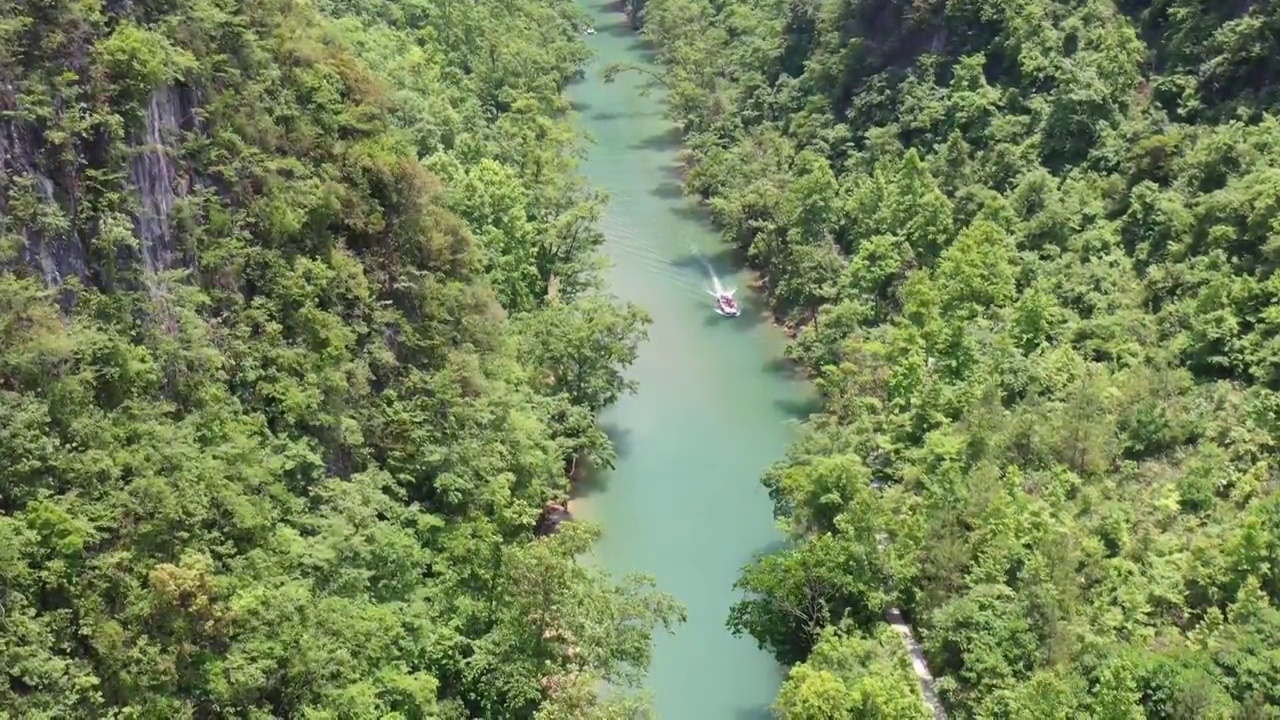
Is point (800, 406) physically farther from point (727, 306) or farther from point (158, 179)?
point (158, 179)

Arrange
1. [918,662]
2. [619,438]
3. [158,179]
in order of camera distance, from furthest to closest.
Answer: [619,438] → [918,662] → [158,179]

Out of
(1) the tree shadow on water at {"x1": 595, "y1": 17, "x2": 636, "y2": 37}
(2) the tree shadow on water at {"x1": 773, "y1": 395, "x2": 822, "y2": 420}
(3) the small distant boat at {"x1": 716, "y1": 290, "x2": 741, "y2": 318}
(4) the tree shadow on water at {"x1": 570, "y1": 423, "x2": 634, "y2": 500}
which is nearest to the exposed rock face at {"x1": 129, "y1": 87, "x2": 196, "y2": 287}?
(4) the tree shadow on water at {"x1": 570, "y1": 423, "x2": 634, "y2": 500}

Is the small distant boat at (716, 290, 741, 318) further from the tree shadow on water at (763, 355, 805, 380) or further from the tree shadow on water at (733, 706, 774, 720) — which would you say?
the tree shadow on water at (733, 706, 774, 720)

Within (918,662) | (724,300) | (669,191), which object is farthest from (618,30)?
(918,662)

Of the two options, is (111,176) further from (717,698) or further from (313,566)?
(717,698)

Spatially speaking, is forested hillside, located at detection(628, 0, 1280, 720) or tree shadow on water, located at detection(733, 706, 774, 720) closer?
forested hillside, located at detection(628, 0, 1280, 720)

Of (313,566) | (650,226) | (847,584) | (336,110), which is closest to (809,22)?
(650,226)
